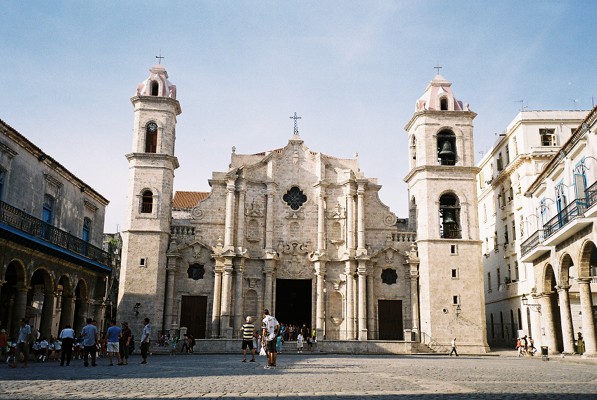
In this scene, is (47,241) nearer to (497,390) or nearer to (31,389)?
(31,389)

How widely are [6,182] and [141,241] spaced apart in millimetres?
11752

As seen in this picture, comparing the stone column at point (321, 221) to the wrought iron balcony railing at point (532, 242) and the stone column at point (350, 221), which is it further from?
the wrought iron balcony railing at point (532, 242)

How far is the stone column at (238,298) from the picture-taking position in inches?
1371

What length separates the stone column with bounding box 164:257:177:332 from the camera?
1363 inches

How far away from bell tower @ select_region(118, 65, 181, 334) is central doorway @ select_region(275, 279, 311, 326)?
731cm

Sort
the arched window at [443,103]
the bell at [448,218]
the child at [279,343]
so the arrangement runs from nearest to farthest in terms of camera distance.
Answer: the child at [279,343], the bell at [448,218], the arched window at [443,103]

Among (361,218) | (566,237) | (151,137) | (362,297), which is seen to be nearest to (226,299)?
(362,297)

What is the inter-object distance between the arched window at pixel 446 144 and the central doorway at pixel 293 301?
37.4 feet

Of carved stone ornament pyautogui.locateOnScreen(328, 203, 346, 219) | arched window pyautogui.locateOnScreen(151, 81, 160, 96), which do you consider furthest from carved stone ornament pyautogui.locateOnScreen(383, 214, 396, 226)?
arched window pyautogui.locateOnScreen(151, 81, 160, 96)

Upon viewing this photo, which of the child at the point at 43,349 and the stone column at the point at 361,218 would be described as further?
the stone column at the point at 361,218

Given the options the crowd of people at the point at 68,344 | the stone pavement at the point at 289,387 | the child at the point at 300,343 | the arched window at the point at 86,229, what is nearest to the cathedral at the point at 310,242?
the arched window at the point at 86,229

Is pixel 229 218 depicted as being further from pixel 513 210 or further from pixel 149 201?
pixel 513 210

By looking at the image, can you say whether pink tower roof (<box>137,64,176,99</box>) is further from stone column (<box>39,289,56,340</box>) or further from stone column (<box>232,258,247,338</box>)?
stone column (<box>39,289,56,340</box>)

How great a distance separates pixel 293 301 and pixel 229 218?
664 centimetres
